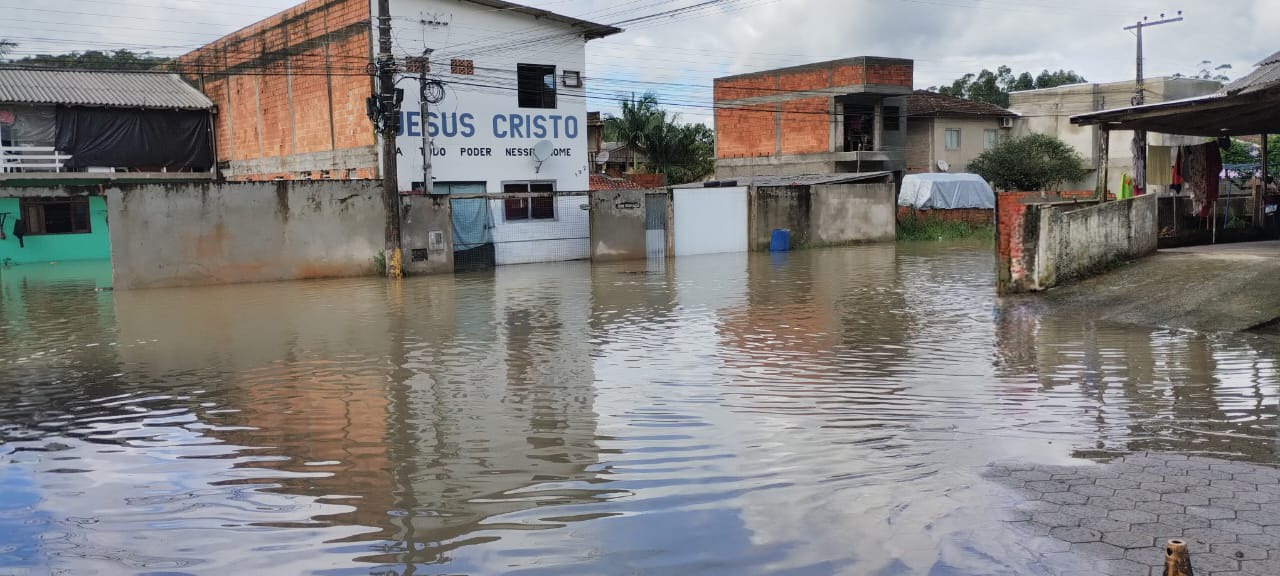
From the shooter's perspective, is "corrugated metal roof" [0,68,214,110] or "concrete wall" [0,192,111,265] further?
"corrugated metal roof" [0,68,214,110]

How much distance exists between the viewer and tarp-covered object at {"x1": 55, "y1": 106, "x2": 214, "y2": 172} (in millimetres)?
30297

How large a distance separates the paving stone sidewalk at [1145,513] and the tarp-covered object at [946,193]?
103 feet

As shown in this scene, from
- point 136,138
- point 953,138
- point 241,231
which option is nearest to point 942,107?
point 953,138

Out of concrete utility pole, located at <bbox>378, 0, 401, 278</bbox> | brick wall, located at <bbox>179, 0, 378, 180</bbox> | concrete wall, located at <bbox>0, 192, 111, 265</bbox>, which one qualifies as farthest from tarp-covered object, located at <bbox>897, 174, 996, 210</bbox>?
concrete wall, located at <bbox>0, 192, 111, 265</bbox>

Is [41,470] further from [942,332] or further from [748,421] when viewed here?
[942,332]

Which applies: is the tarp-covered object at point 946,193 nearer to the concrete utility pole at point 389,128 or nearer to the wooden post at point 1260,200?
the wooden post at point 1260,200

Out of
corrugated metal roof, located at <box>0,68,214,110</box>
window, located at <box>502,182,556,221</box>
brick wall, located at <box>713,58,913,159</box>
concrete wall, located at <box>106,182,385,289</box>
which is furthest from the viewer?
brick wall, located at <box>713,58,913,159</box>

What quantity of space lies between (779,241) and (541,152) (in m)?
7.72

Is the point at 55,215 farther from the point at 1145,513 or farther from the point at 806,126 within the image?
the point at 1145,513

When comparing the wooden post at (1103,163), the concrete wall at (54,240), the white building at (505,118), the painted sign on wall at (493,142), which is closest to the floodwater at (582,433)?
the wooden post at (1103,163)

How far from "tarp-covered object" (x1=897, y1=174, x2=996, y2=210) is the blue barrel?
29.5 ft

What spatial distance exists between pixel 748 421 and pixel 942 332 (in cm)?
537

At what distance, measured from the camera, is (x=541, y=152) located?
26.3m

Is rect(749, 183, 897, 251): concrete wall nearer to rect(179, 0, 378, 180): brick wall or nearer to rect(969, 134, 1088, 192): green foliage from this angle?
rect(179, 0, 378, 180): brick wall
